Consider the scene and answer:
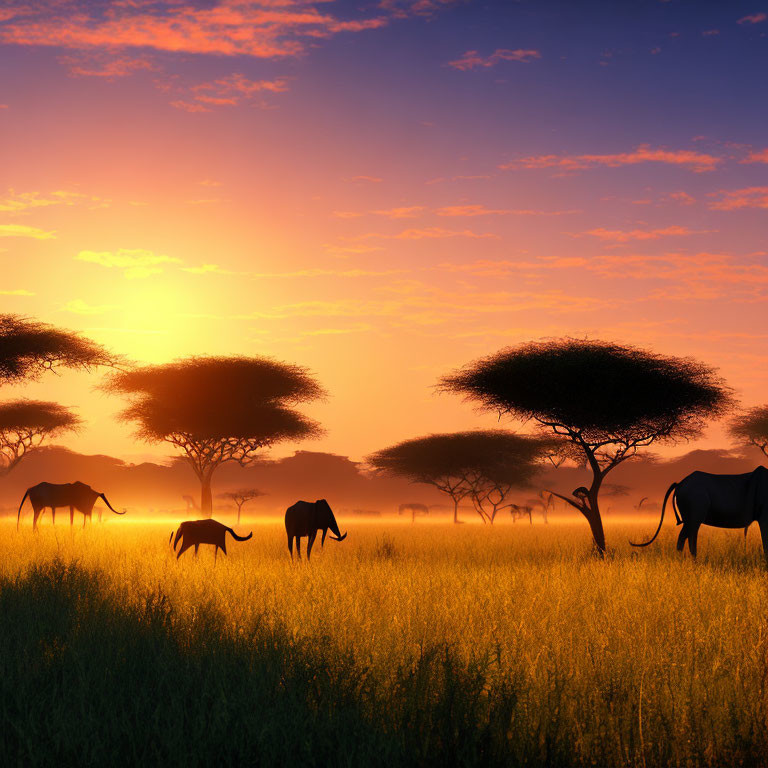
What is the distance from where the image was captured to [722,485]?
1700cm

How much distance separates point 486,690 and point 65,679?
3070 millimetres

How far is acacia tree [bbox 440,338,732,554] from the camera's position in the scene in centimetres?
2077

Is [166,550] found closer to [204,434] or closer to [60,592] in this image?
[60,592]

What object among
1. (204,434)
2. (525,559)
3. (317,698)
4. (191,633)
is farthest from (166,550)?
A: (204,434)

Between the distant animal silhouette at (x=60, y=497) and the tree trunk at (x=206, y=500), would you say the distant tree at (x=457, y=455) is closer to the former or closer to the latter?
the tree trunk at (x=206, y=500)

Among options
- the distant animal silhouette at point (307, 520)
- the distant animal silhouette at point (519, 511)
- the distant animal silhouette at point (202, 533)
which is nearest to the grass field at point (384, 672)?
the distant animal silhouette at point (202, 533)

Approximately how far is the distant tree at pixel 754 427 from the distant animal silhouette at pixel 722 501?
29153 mm

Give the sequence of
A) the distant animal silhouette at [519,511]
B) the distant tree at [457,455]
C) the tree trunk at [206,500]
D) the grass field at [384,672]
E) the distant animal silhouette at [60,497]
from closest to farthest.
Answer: the grass field at [384,672]
the distant animal silhouette at [60,497]
the tree trunk at [206,500]
the distant tree at [457,455]
the distant animal silhouette at [519,511]

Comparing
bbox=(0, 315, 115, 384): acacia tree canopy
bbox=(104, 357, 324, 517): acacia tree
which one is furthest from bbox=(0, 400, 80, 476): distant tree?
bbox=(0, 315, 115, 384): acacia tree canopy

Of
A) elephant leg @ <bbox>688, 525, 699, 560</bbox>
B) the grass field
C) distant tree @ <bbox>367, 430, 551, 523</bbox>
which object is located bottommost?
the grass field

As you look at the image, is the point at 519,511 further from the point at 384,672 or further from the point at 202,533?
the point at 384,672

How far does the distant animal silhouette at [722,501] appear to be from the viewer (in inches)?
654

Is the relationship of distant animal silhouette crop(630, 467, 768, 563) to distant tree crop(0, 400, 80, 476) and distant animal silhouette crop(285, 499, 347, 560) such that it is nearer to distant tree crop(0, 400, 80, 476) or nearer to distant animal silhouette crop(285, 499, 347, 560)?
distant animal silhouette crop(285, 499, 347, 560)

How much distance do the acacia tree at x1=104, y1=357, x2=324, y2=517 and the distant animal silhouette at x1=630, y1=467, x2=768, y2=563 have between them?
69.1ft
